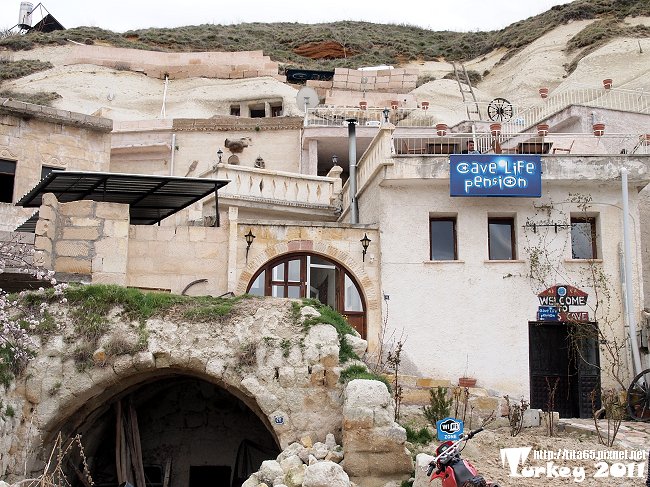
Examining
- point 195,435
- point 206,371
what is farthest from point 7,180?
point 206,371

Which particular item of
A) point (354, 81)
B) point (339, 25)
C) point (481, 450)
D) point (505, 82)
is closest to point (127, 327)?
point (481, 450)

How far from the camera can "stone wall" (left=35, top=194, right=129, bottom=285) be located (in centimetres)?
1405

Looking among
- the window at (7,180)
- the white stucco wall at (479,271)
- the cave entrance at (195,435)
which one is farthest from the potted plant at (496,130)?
the window at (7,180)

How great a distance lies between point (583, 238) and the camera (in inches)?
679

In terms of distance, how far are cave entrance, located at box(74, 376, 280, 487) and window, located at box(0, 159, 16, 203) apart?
8.76 metres

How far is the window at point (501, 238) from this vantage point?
56.3ft

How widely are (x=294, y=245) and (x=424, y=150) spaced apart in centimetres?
433

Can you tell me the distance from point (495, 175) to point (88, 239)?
8.58 metres

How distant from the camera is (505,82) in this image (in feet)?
141

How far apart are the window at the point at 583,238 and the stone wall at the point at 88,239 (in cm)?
978

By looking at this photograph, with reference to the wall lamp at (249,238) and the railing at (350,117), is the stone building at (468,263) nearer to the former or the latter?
the wall lamp at (249,238)

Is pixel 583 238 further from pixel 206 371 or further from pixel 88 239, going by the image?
pixel 88 239

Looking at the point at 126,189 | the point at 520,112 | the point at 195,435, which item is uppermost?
the point at 520,112

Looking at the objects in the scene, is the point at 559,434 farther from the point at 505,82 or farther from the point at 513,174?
the point at 505,82
